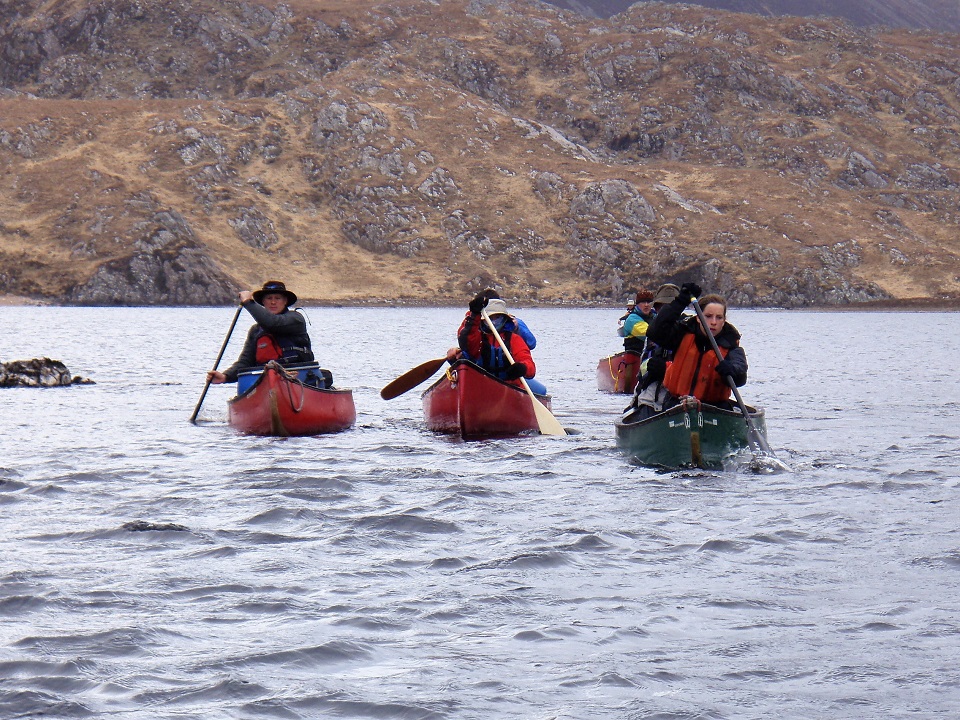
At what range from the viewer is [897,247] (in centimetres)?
13625

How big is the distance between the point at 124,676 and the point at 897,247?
138084 mm

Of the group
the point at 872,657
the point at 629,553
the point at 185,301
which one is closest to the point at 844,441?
the point at 629,553

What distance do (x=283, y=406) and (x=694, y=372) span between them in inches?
283

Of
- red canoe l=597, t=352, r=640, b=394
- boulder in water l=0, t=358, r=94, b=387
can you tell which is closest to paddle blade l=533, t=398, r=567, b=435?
red canoe l=597, t=352, r=640, b=394

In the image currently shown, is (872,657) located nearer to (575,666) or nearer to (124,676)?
(575,666)

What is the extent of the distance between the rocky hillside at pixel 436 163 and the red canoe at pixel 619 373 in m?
86.7

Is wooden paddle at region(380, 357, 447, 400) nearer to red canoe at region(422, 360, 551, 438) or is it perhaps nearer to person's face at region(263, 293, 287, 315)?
red canoe at region(422, 360, 551, 438)

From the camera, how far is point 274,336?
66.5 feet

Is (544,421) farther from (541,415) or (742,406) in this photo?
(742,406)

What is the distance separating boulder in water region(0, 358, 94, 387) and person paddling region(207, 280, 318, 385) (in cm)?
1289

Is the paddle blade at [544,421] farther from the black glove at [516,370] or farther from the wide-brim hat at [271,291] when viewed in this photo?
the wide-brim hat at [271,291]

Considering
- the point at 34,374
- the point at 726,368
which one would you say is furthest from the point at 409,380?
the point at 34,374

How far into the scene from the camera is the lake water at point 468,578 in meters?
7.57

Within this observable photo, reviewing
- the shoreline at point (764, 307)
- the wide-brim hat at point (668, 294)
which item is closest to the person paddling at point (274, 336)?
the wide-brim hat at point (668, 294)
